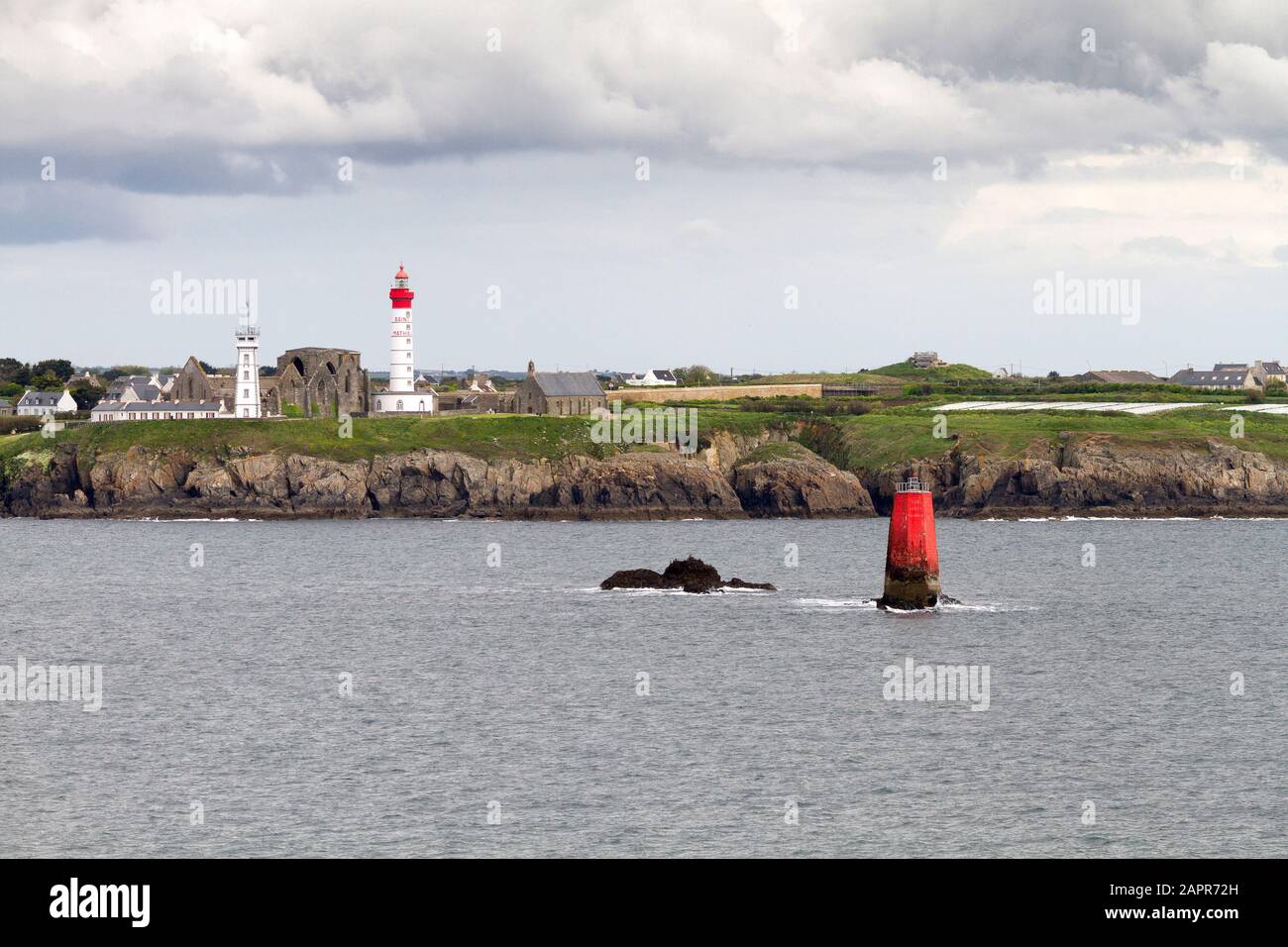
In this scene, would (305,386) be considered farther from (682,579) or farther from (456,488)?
(682,579)

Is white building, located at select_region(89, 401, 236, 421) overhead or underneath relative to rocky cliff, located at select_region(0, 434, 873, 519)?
overhead

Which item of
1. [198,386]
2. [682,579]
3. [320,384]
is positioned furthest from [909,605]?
[198,386]

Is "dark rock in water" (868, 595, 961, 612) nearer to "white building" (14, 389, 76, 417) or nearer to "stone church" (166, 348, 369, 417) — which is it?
"stone church" (166, 348, 369, 417)

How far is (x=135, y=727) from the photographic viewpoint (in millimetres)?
53250

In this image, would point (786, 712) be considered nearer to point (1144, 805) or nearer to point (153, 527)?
point (1144, 805)

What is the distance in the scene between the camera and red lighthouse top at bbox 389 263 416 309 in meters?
168

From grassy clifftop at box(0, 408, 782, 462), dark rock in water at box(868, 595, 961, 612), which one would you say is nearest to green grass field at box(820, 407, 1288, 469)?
grassy clifftop at box(0, 408, 782, 462)

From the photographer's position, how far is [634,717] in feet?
180

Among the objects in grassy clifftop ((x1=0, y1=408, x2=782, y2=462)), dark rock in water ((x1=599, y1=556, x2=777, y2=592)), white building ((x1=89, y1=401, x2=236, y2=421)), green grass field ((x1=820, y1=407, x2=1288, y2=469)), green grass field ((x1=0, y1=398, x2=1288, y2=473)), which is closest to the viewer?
dark rock in water ((x1=599, y1=556, x2=777, y2=592))

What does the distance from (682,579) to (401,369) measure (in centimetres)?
8843

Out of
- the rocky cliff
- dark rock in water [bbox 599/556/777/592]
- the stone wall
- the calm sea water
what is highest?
the stone wall

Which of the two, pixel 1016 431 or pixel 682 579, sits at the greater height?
pixel 1016 431

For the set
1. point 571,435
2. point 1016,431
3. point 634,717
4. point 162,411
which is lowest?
point 634,717
